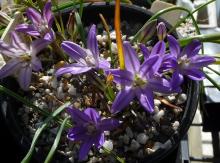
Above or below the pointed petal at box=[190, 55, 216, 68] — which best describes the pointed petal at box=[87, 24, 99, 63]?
above

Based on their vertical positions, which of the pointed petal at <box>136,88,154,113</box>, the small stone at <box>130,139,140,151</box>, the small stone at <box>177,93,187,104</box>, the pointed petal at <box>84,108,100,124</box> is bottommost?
the small stone at <box>130,139,140,151</box>

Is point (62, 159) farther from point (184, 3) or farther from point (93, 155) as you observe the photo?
point (184, 3)

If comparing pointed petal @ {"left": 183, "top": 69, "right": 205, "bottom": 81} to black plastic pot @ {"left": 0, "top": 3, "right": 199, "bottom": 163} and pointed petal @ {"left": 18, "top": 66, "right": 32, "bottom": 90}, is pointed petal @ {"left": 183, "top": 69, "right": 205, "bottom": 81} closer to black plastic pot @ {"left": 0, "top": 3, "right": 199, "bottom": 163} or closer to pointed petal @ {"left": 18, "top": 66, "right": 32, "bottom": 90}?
black plastic pot @ {"left": 0, "top": 3, "right": 199, "bottom": 163}

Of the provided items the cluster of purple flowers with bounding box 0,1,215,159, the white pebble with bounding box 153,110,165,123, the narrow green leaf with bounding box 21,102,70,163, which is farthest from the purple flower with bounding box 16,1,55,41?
the white pebble with bounding box 153,110,165,123

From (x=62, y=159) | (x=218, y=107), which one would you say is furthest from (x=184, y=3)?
(x=62, y=159)

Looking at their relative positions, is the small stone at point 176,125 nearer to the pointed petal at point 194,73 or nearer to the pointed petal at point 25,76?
the pointed petal at point 194,73

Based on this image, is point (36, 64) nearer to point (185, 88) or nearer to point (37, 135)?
point (37, 135)

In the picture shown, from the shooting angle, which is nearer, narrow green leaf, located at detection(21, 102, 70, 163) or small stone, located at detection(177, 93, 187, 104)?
narrow green leaf, located at detection(21, 102, 70, 163)
